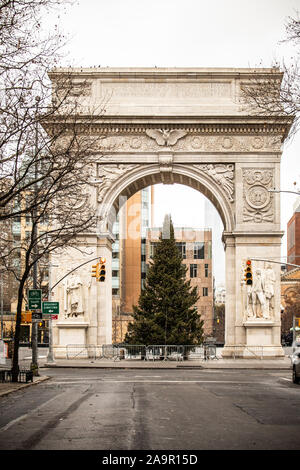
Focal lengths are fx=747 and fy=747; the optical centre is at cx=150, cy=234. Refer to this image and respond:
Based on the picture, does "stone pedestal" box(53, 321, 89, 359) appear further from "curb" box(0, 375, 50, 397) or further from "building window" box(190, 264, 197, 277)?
"building window" box(190, 264, 197, 277)

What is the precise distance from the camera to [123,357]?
43719 millimetres

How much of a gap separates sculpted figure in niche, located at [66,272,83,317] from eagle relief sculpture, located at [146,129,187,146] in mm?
8930

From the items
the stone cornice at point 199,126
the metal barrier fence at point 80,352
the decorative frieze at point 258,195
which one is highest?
the stone cornice at point 199,126

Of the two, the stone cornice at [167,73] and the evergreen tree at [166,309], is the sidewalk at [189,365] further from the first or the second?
the stone cornice at [167,73]

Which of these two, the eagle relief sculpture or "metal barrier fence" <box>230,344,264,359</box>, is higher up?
the eagle relief sculpture

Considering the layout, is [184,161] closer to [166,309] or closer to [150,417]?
[166,309]

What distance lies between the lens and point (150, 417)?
13719 mm

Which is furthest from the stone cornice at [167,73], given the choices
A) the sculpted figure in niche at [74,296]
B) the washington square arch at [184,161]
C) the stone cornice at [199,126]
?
the sculpted figure in niche at [74,296]

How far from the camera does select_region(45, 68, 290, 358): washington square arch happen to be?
41.2 metres

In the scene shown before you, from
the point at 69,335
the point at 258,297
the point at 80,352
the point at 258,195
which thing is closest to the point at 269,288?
the point at 258,297

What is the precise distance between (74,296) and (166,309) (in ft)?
25.5

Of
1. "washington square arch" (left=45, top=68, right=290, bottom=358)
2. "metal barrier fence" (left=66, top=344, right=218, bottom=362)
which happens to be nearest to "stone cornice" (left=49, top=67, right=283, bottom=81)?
"washington square arch" (left=45, top=68, right=290, bottom=358)

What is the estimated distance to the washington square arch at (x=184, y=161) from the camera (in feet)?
135

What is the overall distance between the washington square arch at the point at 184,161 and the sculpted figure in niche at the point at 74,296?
0.06 meters
